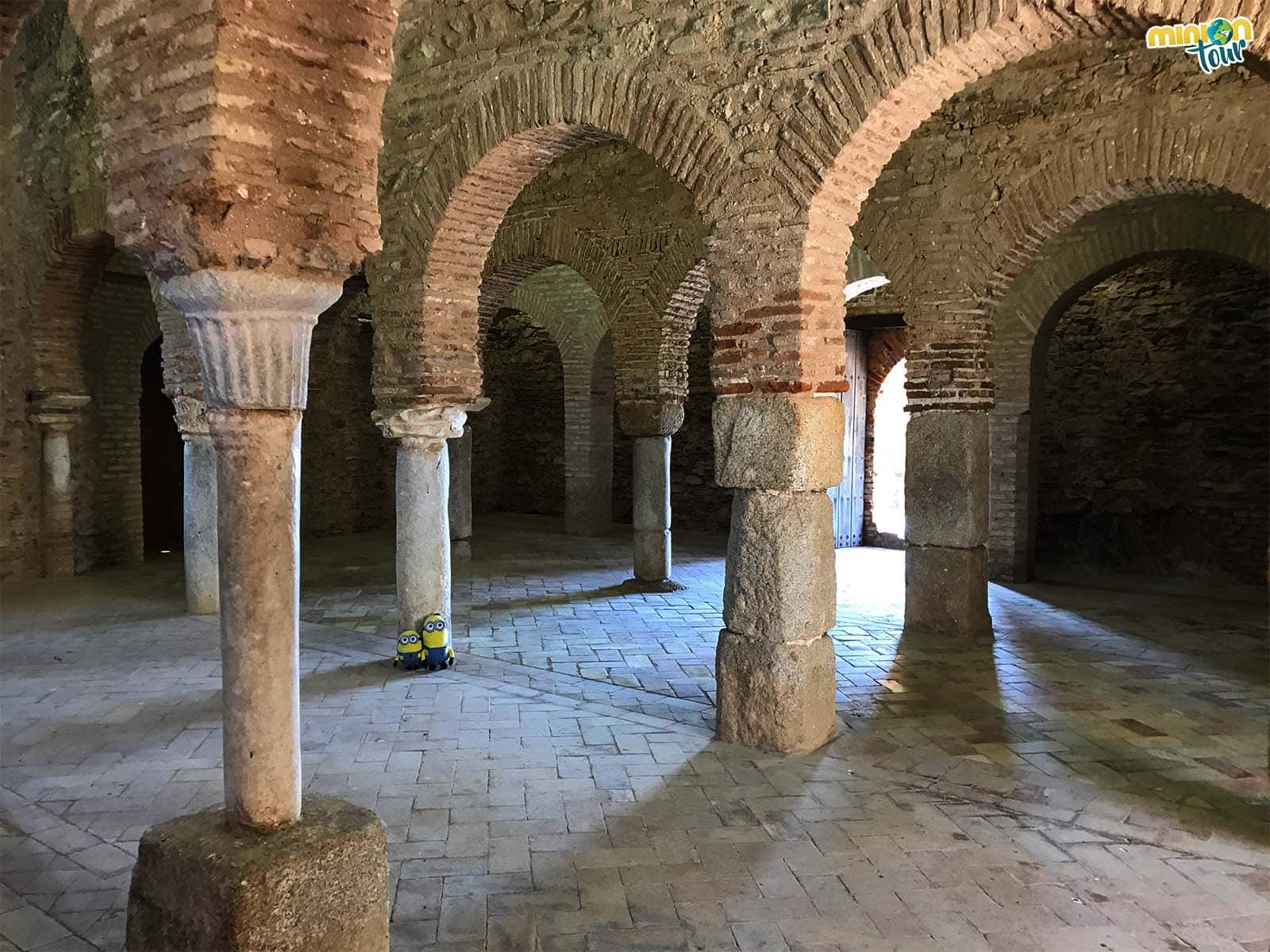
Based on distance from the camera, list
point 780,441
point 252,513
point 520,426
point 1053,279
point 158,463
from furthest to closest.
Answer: point 520,426, point 158,463, point 1053,279, point 780,441, point 252,513

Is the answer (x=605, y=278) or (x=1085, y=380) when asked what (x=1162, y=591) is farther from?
(x=605, y=278)

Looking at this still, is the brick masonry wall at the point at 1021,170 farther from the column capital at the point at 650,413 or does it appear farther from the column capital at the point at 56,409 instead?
the column capital at the point at 56,409

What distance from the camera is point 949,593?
7.35m

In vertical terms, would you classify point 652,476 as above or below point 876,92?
below

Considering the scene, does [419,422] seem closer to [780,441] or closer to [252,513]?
[780,441]

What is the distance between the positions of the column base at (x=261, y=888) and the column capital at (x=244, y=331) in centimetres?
124

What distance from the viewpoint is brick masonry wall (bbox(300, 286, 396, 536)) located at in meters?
A: 13.7

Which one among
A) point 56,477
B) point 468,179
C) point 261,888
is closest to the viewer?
point 261,888

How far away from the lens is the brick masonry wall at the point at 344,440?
13719 millimetres

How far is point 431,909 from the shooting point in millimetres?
3256

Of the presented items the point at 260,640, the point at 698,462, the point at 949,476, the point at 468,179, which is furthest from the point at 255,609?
the point at 698,462

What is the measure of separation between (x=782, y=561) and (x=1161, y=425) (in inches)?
322

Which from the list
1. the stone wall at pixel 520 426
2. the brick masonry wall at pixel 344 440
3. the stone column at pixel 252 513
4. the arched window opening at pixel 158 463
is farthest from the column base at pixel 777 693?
the stone wall at pixel 520 426

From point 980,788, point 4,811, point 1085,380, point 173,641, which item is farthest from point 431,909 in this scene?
point 1085,380
